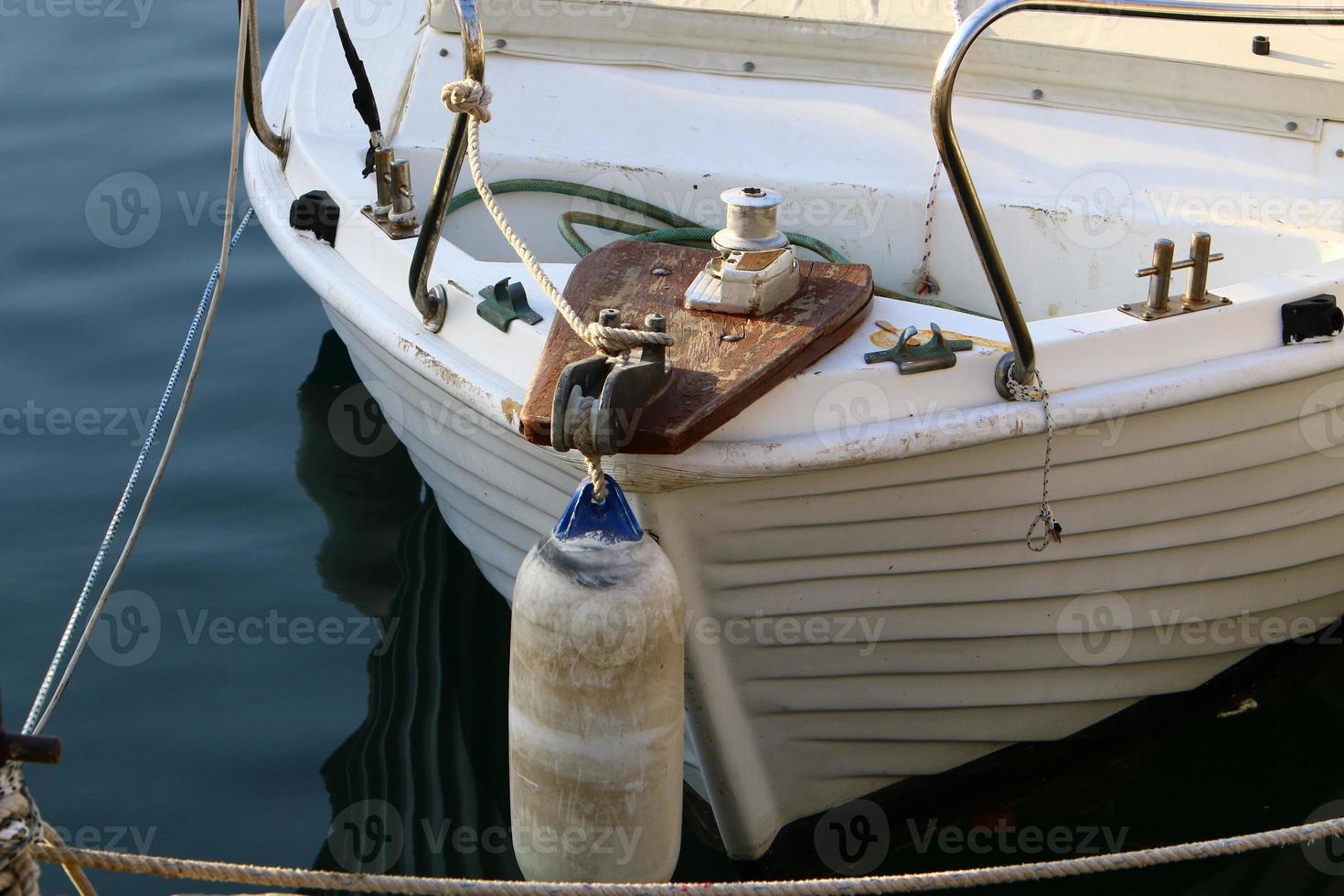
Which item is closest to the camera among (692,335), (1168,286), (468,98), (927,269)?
(468,98)

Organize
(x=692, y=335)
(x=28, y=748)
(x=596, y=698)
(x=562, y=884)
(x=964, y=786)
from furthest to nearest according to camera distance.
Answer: (x=964, y=786), (x=692, y=335), (x=596, y=698), (x=562, y=884), (x=28, y=748)

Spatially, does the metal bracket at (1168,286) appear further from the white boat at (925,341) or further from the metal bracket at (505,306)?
the metal bracket at (505,306)

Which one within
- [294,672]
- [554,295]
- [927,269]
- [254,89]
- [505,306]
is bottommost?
[294,672]

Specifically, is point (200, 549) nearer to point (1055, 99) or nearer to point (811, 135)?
point (811, 135)

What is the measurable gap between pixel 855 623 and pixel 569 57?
1.88 metres

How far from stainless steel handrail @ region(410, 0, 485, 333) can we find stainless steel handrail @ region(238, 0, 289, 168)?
711mm

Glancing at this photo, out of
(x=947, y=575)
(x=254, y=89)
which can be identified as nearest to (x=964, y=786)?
(x=947, y=575)

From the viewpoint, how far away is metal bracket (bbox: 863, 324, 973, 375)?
2.54 meters

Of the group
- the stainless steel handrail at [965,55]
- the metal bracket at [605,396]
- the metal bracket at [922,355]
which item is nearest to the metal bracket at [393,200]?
the metal bracket at [605,396]

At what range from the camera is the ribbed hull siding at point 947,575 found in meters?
2.68

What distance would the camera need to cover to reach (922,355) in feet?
8.39

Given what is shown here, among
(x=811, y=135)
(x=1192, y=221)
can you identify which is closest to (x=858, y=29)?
(x=811, y=135)

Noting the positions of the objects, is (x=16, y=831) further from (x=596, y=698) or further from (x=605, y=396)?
(x=605, y=396)

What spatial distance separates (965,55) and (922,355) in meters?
0.53
